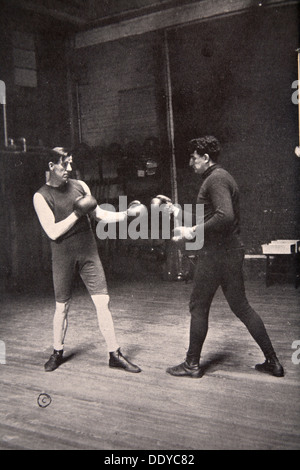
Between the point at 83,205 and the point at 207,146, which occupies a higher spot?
the point at 207,146

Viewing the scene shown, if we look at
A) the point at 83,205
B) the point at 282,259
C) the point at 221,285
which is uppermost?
the point at 83,205

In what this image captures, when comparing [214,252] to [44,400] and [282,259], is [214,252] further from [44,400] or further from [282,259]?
[282,259]

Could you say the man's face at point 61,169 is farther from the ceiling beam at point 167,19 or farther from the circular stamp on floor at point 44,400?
the ceiling beam at point 167,19

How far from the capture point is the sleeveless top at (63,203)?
360cm

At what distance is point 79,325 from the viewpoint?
16.8ft

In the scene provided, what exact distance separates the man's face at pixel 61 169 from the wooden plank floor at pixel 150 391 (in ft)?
4.95

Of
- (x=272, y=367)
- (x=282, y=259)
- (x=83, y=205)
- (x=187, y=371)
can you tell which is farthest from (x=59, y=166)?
(x=282, y=259)

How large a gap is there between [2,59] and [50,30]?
1.20m

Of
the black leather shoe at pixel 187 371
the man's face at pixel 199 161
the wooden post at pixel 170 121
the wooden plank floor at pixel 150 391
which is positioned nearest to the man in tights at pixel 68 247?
the black leather shoe at pixel 187 371

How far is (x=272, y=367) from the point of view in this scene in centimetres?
342

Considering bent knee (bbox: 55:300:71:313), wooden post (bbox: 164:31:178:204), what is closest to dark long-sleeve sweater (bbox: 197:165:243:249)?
bent knee (bbox: 55:300:71:313)

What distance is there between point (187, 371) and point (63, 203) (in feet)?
5.15

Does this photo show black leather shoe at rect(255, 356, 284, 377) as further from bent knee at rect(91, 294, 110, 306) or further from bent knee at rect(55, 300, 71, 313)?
bent knee at rect(55, 300, 71, 313)

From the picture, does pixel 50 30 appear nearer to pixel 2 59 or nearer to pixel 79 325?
pixel 2 59
